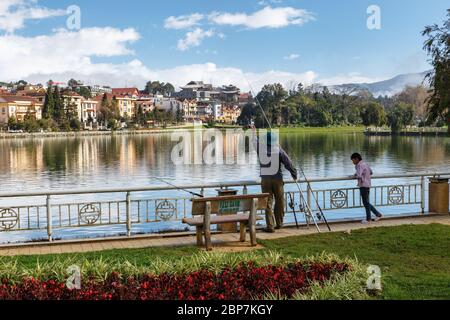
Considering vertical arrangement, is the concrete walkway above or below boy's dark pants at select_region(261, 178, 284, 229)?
below

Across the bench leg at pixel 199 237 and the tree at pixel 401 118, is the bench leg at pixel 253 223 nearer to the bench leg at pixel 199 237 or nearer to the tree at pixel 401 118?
the bench leg at pixel 199 237

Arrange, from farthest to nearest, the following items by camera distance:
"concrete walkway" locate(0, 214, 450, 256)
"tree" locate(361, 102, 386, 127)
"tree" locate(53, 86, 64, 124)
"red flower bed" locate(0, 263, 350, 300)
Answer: "tree" locate(53, 86, 64, 124) → "tree" locate(361, 102, 386, 127) → "concrete walkway" locate(0, 214, 450, 256) → "red flower bed" locate(0, 263, 350, 300)

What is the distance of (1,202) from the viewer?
75.7 ft

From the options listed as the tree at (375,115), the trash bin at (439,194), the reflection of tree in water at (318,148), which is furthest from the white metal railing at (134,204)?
the tree at (375,115)

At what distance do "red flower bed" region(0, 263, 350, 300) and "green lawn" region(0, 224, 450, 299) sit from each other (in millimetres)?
1001

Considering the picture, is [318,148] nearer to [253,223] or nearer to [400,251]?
[253,223]

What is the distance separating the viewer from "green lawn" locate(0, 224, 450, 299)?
6500 millimetres

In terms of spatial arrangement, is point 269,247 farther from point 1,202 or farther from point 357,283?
point 1,202

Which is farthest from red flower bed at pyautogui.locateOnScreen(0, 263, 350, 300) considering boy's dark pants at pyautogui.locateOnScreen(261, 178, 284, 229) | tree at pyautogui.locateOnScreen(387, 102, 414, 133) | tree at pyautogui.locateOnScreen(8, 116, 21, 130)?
tree at pyautogui.locateOnScreen(8, 116, 21, 130)

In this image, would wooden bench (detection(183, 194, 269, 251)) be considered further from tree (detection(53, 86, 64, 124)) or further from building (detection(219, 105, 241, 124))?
building (detection(219, 105, 241, 124))

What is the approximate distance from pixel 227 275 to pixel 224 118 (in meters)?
182

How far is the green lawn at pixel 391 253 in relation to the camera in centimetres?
650

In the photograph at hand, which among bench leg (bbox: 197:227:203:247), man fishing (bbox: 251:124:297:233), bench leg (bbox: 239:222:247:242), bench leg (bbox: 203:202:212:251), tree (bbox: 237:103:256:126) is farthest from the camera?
tree (bbox: 237:103:256:126)
